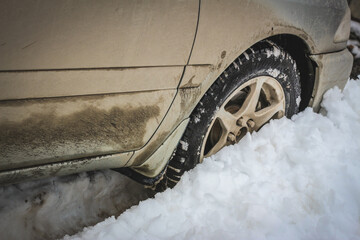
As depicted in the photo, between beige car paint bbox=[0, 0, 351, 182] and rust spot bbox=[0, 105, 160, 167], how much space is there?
0.01m

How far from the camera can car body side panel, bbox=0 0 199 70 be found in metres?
0.77

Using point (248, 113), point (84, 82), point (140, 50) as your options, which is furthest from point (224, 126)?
point (84, 82)

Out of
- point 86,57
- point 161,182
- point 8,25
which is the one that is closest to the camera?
point 8,25

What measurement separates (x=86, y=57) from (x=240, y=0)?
0.71 m

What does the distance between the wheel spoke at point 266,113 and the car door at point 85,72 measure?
79 cm

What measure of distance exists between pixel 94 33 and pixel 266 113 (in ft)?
4.08

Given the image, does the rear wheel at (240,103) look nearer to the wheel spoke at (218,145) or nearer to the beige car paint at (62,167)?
the wheel spoke at (218,145)

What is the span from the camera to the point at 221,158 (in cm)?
156

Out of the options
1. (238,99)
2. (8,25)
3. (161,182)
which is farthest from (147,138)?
(238,99)

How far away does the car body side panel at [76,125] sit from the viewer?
2.95ft

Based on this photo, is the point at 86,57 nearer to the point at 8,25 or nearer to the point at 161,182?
the point at 8,25

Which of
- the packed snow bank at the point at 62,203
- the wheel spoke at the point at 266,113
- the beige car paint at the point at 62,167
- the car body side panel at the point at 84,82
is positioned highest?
the car body side panel at the point at 84,82

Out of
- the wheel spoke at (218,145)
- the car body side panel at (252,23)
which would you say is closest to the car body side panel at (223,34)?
the car body side panel at (252,23)

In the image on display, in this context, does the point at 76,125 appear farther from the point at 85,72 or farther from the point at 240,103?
the point at 240,103
